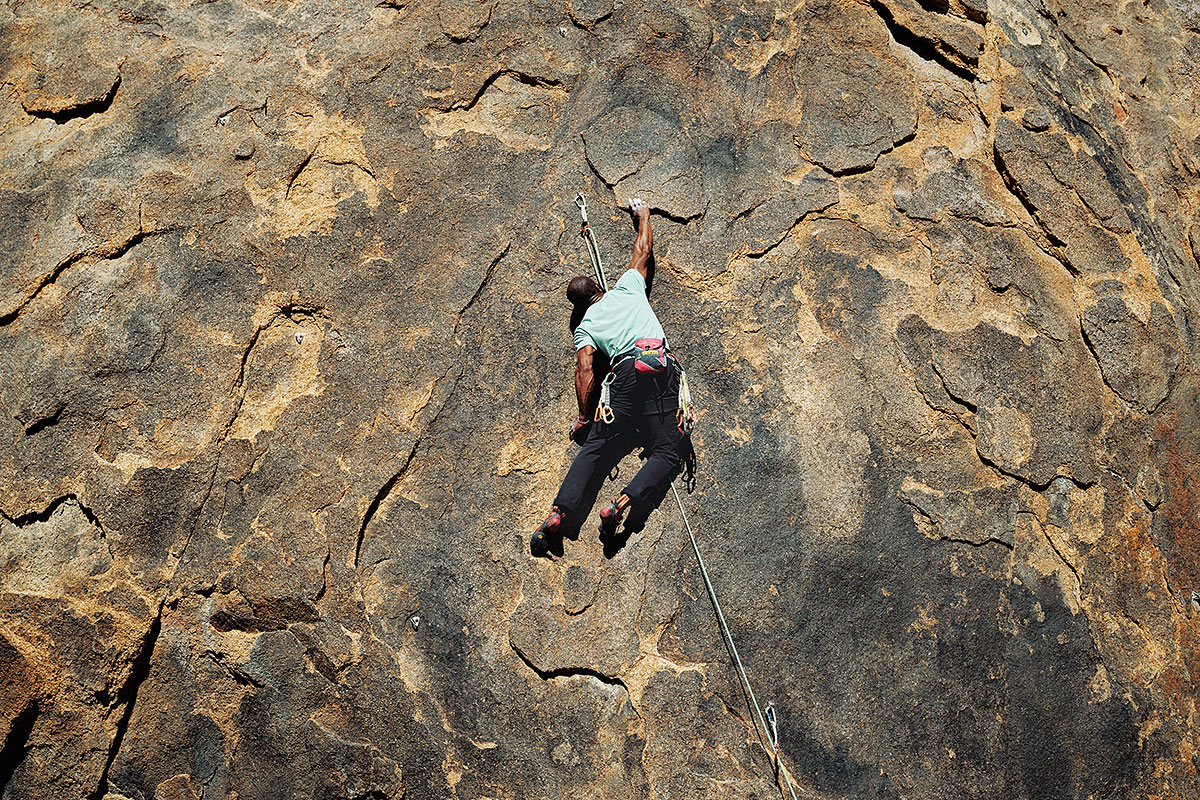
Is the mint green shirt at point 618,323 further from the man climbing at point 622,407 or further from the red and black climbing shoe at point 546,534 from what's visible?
the red and black climbing shoe at point 546,534

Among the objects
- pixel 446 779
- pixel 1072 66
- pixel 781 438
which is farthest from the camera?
pixel 1072 66

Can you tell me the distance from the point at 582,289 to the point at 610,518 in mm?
1205

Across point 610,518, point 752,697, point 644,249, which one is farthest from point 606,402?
point 752,697

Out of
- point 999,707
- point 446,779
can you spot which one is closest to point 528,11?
point 446,779

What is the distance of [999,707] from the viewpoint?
414 centimetres

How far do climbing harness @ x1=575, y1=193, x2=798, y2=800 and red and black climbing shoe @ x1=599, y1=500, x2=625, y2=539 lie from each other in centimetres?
31

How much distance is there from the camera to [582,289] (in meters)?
4.46

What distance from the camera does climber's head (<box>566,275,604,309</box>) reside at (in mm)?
4461

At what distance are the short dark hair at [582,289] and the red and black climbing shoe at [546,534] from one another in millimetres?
1110

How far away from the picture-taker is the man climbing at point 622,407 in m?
4.28

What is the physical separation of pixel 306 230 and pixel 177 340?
35.3 inches

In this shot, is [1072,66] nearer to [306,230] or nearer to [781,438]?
[781,438]

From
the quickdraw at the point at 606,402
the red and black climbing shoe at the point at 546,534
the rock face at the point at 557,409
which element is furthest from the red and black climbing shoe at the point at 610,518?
the quickdraw at the point at 606,402

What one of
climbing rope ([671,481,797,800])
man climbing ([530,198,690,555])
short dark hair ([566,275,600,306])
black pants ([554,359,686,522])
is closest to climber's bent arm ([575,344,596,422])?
man climbing ([530,198,690,555])
